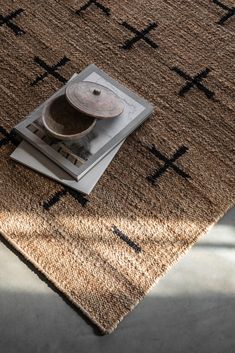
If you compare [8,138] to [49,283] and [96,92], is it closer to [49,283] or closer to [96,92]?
[96,92]

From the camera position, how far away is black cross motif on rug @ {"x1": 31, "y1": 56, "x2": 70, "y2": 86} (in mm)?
1185

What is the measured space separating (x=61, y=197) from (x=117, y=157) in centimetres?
14

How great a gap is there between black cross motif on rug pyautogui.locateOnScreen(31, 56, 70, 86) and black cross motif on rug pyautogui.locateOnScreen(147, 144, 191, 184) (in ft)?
0.82

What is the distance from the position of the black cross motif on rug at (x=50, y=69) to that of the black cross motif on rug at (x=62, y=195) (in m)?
0.25

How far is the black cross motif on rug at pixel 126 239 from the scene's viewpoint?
40.2 inches

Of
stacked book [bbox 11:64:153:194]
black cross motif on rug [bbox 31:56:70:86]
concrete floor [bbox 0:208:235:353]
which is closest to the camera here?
concrete floor [bbox 0:208:235:353]

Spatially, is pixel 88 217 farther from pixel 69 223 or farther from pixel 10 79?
pixel 10 79

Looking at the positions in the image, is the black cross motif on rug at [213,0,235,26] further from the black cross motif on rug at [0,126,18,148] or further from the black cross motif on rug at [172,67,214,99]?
the black cross motif on rug at [0,126,18,148]

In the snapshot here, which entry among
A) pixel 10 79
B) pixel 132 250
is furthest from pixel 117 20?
pixel 132 250

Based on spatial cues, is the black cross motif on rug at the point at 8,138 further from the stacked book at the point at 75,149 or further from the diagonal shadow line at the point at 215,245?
the diagonal shadow line at the point at 215,245

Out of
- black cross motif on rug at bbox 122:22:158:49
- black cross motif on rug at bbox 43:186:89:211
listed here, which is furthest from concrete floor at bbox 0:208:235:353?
black cross motif on rug at bbox 122:22:158:49

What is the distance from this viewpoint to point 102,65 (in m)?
1.21

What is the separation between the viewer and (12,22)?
1258mm

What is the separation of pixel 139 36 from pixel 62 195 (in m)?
0.42
